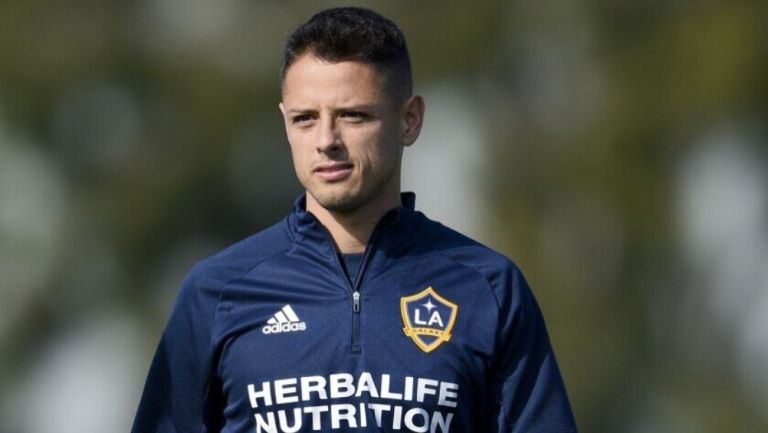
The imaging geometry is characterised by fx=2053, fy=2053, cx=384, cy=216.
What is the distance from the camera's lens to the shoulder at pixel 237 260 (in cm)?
539

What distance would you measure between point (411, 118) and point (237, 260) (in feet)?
1.96

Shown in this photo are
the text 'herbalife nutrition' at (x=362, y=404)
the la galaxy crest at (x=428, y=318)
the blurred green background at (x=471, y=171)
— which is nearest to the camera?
the text 'herbalife nutrition' at (x=362, y=404)

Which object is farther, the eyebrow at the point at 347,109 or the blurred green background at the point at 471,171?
the blurred green background at the point at 471,171

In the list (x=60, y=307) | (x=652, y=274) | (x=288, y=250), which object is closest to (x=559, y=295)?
(x=652, y=274)

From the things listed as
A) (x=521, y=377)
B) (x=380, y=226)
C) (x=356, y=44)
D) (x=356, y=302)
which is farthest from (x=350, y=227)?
(x=521, y=377)

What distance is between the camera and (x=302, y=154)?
5199 mm

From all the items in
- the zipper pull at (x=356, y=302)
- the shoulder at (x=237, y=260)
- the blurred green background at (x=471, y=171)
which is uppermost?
the shoulder at (x=237, y=260)

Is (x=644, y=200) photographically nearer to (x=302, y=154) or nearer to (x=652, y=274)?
(x=652, y=274)

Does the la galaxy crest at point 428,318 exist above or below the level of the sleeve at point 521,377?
above

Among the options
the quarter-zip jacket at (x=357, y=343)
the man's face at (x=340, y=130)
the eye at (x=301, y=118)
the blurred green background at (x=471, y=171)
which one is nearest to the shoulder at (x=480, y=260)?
the quarter-zip jacket at (x=357, y=343)

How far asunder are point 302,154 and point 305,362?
0.53 metres

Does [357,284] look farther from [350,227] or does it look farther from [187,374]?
[187,374]

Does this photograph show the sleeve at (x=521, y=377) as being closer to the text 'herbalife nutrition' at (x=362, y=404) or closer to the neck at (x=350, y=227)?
the text 'herbalife nutrition' at (x=362, y=404)

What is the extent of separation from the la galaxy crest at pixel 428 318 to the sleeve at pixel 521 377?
0.13 meters
